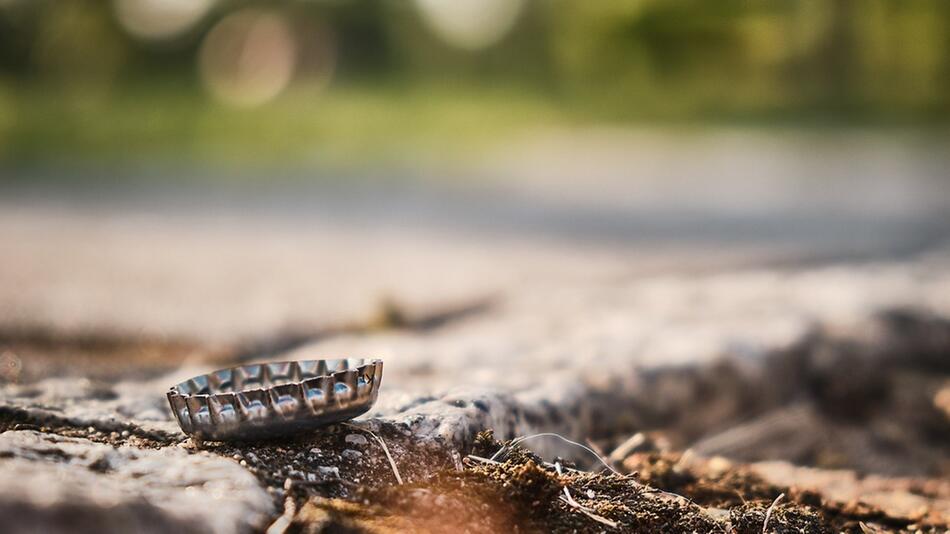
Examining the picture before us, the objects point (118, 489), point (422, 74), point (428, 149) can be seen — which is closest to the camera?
point (118, 489)

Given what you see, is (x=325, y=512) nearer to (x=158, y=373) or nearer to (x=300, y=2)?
(x=158, y=373)

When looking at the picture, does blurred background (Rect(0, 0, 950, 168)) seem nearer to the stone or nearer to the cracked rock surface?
the cracked rock surface

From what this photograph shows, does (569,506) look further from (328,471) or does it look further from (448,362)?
(448,362)

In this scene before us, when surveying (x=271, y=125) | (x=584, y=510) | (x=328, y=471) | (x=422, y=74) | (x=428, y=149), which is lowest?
(x=584, y=510)

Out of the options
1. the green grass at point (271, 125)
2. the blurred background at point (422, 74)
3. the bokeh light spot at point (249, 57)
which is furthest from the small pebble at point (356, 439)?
the bokeh light spot at point (249, 57)

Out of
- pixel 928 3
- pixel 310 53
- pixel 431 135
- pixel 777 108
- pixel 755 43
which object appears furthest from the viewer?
pixel 310 53

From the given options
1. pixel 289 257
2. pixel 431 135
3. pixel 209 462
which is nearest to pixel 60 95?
pixel 431 135

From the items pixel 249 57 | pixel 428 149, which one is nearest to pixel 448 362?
pixel 428 149

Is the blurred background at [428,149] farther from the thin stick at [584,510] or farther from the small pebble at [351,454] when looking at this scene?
the thin stick at [584,510]
